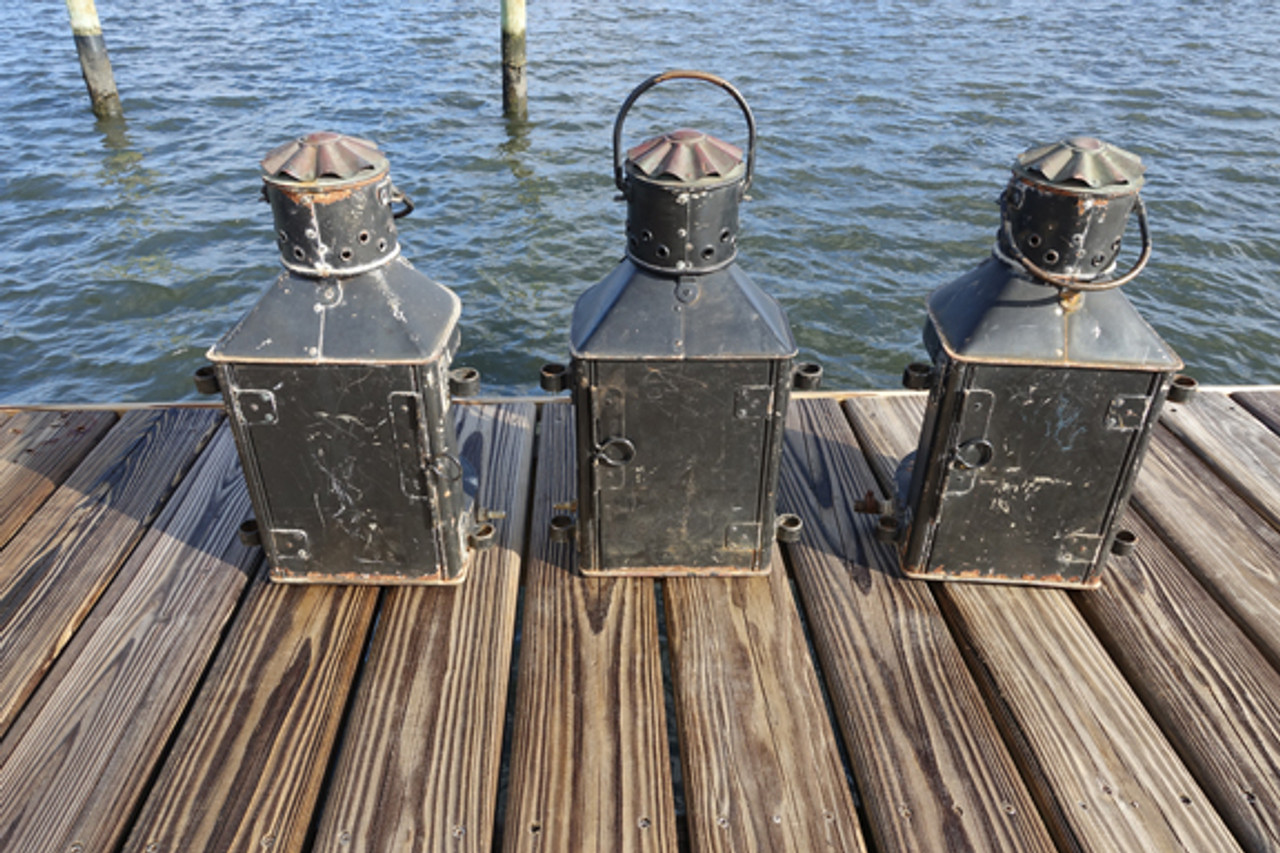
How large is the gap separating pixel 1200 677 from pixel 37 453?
4388 millimetres

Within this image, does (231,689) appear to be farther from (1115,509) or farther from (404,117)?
(404,117)

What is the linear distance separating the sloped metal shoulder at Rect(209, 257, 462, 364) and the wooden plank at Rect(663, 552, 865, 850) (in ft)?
4.00

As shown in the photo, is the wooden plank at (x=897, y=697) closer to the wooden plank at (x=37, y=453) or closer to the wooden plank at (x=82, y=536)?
the wooden plank at (x=82, y=536)

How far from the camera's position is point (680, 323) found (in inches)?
105

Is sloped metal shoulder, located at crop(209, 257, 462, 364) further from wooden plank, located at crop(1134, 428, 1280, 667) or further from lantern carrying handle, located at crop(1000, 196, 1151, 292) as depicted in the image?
wooden plank, located at crop(1134, 428, 1280, 667)

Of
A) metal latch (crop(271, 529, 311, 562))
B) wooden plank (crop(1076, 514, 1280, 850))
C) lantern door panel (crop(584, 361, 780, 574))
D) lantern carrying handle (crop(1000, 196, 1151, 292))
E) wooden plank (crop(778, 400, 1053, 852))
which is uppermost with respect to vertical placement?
lantern carrying handle (crop(1000, 196, 1151, 292))

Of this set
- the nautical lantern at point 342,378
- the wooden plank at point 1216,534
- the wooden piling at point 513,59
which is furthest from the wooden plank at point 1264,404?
the wooden piling at point 513,59

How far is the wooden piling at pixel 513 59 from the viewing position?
12719 millimetres

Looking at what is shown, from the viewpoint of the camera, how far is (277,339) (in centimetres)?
258

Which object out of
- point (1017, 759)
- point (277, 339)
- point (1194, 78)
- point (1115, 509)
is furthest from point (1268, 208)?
point (277, 339)

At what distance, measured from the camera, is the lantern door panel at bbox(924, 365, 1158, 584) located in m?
2.67

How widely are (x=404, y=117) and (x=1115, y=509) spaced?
38.6 ft

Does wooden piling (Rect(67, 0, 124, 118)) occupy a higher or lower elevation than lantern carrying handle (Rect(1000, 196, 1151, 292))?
lower

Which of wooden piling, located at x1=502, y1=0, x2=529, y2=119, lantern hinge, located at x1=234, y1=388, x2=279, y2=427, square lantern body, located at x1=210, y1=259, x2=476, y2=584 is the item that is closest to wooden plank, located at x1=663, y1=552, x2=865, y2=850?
square lantern body, located at x1=210, y1=259, x2=476, y2=584
